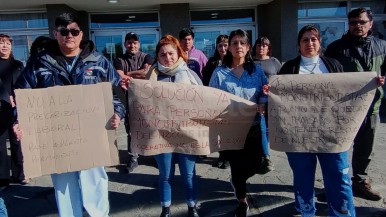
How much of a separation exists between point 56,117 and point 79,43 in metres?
0.60

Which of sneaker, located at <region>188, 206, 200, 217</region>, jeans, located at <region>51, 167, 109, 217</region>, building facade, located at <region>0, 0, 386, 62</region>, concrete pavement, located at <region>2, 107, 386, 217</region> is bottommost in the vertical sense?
concrete pavement, located at <region>2, 107, 386, 217</region>

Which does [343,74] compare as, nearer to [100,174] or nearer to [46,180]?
[100,174]

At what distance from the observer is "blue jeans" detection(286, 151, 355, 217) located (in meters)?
2.63

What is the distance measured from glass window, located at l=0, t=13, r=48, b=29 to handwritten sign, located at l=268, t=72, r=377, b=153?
9.23 metres

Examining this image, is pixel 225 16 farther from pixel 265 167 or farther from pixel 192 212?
pixel 192 212

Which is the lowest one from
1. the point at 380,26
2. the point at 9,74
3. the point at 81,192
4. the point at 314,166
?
the point at 81,192

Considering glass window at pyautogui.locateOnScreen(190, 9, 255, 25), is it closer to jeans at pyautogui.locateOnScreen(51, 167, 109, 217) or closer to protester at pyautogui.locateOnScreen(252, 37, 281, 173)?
protester at pyautogui.locateOnScreen(252, 37, 281, 173)

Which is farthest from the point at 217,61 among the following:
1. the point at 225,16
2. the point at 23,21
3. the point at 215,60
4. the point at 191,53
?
the point at 23,21

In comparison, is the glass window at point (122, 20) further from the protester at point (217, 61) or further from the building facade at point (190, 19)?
the protester at point (217, 61)

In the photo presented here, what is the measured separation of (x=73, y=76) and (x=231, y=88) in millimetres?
1314

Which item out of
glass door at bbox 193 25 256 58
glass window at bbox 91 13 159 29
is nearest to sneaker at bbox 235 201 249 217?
glass door at bbox 193 25 256 58

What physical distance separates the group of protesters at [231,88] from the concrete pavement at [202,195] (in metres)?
0.26

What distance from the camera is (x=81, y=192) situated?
2736 millimetres

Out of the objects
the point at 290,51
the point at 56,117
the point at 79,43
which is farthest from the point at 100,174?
the point at 290,51
